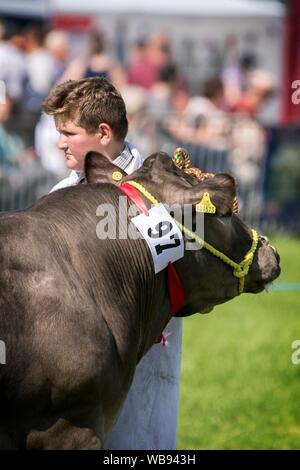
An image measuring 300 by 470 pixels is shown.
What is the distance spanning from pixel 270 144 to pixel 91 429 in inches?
483

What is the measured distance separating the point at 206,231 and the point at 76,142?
97 cm

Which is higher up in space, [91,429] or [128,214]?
[128,214]

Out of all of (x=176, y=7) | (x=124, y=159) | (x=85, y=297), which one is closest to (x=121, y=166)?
(x=124, y=159)

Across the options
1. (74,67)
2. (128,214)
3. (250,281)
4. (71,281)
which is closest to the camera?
(71,281)

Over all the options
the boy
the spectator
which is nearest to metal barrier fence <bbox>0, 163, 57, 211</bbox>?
the spectator

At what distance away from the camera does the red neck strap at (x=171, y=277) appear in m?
4.94

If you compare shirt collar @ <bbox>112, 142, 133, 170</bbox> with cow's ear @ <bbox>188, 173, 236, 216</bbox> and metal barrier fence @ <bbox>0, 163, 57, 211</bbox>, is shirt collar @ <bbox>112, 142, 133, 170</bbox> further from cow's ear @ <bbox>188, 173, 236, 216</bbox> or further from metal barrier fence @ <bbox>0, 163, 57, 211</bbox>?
metal barrier fence @ <bbox>0, 163, 57, 211</bbox>

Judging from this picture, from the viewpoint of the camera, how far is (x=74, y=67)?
1623 cm

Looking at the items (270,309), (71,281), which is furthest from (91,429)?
(270,309)

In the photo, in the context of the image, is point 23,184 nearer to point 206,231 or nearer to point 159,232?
point 206,231

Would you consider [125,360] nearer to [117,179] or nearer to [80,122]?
[117,179]

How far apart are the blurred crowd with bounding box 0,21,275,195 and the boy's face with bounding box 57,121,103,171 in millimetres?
8538

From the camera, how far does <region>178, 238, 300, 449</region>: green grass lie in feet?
24.6
